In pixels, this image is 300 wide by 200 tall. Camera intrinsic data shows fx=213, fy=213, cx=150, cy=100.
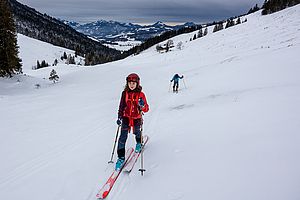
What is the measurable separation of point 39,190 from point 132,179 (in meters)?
2.14

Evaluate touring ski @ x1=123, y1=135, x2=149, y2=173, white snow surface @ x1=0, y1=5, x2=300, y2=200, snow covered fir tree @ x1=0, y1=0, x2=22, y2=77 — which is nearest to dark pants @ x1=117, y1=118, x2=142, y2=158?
touring ski @ x1=123, y1=135, x2=149, y2=173

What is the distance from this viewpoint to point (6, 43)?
72.4 ft

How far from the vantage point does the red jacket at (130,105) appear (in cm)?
582

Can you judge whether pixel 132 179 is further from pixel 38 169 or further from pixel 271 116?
pixel 271 116

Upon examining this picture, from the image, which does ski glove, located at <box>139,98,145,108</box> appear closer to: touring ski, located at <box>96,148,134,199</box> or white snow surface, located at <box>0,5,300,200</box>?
white snow surface, located at <box>0,5,300,200</box>

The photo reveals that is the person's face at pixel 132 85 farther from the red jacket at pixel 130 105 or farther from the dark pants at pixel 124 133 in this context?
the dark pants at pixel 124 133

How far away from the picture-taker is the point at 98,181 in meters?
5.21

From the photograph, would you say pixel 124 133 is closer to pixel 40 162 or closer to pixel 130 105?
pixel 130 105

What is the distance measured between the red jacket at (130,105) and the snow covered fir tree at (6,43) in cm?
A: 2109

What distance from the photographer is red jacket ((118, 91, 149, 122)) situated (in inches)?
229

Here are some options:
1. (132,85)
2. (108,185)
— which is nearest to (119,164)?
(108,185)

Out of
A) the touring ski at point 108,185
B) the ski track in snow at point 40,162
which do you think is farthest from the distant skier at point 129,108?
the ski track in snow at point 40,162

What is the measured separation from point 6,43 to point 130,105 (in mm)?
22494

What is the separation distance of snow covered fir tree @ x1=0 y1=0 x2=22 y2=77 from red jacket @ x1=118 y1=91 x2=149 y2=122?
21093 millimetres
